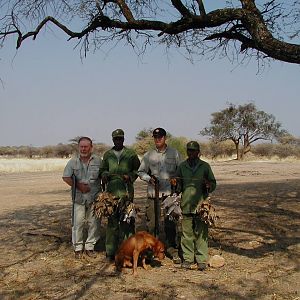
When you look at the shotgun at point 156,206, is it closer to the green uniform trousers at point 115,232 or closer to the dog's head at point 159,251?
the green uniform trousers at point 115,232

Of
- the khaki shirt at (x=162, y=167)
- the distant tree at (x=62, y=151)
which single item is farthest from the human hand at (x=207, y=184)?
the distant tree at (x=62, y=151)

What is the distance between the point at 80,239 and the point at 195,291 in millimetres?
2331

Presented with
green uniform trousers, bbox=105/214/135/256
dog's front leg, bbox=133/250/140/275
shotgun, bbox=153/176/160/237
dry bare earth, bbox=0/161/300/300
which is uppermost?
shotgun, bbox=153/176/160/237

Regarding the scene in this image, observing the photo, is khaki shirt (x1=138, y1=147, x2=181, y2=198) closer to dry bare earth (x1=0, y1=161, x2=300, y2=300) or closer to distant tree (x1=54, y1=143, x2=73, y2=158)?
dry bare earth (x1=0, y1=161, x2=300, y2=300)

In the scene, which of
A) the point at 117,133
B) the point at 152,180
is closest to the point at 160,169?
the point at 152,180

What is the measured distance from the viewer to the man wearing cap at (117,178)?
673 centimetres

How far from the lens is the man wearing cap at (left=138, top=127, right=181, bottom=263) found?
671cm

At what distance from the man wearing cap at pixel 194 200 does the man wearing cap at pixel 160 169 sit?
0.39 m

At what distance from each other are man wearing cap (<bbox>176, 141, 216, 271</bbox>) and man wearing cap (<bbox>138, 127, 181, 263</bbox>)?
386mm

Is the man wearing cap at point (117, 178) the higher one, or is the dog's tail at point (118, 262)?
the man wearing cap at point (117, 178)

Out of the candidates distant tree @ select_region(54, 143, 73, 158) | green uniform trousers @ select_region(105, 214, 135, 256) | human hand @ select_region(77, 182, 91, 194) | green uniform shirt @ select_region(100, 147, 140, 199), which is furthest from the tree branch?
distant tree @ select_region(54, 143, 73, 158)

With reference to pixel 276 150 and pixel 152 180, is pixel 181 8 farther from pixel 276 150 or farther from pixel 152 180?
pixel 276 150

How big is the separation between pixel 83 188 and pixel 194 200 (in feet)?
5.58

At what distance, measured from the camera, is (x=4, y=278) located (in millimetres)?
6012
